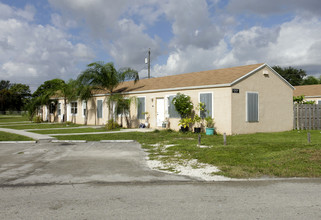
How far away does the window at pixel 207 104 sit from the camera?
16.4 meters

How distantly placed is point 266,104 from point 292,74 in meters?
49.4

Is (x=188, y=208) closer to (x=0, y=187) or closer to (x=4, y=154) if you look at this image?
(x=0, y=187)

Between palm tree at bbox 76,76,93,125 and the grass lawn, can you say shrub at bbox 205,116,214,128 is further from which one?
palm tree at bbox 76,76,93,125

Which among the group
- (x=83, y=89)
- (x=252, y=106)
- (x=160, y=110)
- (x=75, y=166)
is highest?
(x=83, y=89)

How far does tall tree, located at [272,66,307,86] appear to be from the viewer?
6041 centimetres

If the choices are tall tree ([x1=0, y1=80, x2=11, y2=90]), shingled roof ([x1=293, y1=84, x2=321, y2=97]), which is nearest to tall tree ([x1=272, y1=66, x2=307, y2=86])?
shingled roof ([x1=293, y1=84, x2=321, y2=97])

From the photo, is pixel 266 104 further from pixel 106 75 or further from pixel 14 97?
pixel 14 97

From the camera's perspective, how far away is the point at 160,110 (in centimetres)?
1938

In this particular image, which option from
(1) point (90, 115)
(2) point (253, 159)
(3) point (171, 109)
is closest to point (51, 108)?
(1) point (90, 115)

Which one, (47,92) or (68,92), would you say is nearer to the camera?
(68,92)

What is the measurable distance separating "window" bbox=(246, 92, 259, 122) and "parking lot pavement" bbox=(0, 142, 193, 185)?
8.09 m

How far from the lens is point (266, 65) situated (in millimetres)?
17672

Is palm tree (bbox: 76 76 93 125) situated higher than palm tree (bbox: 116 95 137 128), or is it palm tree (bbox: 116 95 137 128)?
palm tree (bbox: 76 76 93 125)

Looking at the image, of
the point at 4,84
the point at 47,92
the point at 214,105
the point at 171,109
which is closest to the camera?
the point at 214,105
